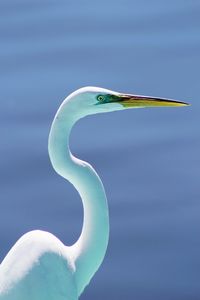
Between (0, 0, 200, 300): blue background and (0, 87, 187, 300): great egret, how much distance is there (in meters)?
0.57

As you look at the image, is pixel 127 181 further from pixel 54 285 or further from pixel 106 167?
pixel 54 285

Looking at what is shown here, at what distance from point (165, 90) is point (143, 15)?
33.7 inches

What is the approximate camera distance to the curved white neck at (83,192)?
318 cm

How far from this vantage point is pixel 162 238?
418 centimetres

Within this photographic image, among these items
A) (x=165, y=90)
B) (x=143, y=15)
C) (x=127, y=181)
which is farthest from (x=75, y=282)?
(x=143, y=15)

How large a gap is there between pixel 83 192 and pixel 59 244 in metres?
0.15

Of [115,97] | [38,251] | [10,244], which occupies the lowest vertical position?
[10,244]

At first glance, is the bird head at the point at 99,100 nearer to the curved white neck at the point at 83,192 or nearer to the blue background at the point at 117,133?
the curved white neck at the point at 83,192

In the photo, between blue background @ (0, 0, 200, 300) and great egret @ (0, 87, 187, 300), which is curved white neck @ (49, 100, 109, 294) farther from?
blue background @ (0, 0, 200, 300)

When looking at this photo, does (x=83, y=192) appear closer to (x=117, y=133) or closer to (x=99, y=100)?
(x=99, y=100)

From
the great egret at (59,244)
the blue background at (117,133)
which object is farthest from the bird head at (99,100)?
the blue background at (117,133)

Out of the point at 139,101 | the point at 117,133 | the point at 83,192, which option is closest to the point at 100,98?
the point at 139,101

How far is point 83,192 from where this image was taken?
330 cm

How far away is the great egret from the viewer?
3137 mm
